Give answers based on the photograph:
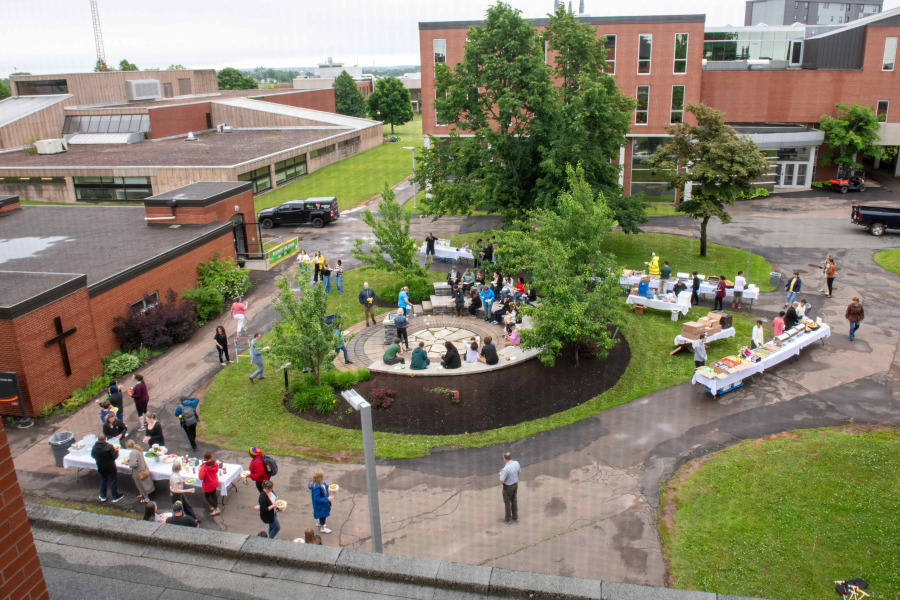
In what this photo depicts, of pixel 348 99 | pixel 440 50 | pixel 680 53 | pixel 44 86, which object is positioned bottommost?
pixel 348 99

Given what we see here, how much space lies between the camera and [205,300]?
76.9 ft

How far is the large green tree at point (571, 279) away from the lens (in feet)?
56.9

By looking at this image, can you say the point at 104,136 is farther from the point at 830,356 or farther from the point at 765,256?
the point at 830,356

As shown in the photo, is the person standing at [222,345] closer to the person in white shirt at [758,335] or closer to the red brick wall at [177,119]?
the person in white shirt at [758,335]

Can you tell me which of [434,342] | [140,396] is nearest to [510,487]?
[434,342]

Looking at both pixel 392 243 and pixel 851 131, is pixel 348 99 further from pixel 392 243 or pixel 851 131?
pixel 392 243

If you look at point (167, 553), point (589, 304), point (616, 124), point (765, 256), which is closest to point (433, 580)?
point (167, 553)

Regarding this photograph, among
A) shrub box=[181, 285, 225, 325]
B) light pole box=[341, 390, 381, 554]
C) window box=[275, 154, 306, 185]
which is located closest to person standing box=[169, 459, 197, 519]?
light pole box=[341, 390, 381, 554]

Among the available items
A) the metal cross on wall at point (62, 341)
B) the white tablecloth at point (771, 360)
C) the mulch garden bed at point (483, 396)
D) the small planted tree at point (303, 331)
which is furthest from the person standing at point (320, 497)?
the white tablecloth at point (771, 360)

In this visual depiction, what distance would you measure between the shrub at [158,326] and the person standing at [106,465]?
24.7 ft

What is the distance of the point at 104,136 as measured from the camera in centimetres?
5347

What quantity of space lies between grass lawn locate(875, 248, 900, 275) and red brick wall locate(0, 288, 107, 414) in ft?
96.0

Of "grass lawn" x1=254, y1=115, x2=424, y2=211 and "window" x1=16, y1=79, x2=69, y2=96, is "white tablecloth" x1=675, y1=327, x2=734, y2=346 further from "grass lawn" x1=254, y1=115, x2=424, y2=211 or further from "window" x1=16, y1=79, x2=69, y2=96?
"window" x1=16, y1=79, x2=69, y2=96

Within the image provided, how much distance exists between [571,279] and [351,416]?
6832 mm
